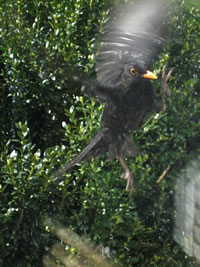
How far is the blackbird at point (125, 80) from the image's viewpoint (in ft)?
6.05

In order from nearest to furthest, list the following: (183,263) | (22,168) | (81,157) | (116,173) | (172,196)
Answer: (81,157) < (22,168) < (116,173) < (183,263) < (172,196)

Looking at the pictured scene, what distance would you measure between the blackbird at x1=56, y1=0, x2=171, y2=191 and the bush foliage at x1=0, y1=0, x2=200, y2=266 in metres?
0.21

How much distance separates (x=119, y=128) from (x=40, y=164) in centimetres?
54

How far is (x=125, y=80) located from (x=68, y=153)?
2.20 ft

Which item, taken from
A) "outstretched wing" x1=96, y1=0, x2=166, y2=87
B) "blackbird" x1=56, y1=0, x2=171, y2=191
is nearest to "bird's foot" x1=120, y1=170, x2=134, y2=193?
"blackbird" x1=56, y1=0, x2=171, y2=191

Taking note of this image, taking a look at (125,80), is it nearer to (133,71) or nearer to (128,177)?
(133,71)

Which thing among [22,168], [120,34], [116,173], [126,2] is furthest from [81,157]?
[126,2]

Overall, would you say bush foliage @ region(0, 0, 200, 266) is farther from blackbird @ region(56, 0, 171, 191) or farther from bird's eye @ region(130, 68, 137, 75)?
bird's eye @ region(130, 68, 137, 75)

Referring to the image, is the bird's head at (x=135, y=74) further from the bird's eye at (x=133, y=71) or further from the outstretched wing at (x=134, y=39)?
the outstretched wing at (x=134, y=39)

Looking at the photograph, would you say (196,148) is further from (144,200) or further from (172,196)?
(144,200)

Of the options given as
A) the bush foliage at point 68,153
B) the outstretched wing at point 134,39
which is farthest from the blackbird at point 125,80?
the bush foliage at point 68,153

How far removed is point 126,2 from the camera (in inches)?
118

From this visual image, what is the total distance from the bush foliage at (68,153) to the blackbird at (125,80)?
21 centimetres

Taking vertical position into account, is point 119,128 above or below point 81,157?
above
